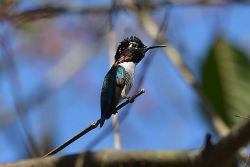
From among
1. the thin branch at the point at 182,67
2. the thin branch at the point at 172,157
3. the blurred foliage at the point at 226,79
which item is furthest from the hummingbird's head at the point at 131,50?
the blurred foliage at the point at 226,79

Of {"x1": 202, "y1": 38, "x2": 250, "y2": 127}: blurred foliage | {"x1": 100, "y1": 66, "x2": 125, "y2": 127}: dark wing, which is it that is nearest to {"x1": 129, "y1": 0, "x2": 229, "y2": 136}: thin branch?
{"x1": 202, "y1": 38, "x2": 250, "y2": 127}: blurred foliage

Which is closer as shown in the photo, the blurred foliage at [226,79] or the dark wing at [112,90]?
the dark wing at [112,90]

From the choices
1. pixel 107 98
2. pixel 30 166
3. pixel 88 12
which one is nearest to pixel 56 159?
pixel 30 166

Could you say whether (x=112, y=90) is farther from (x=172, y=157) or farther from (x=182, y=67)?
(x=182, y=67)

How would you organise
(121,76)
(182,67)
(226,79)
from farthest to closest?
(226,79) → (182,67) → (121,76)

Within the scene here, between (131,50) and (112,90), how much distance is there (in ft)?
0.83

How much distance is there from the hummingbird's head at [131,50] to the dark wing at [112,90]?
111mm

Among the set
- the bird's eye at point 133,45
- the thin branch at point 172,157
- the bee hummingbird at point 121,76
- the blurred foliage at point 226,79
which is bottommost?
the blurred foliage at point 226,79

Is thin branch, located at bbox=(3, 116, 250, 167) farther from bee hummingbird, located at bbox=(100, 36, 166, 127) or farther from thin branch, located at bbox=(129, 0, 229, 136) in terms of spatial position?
thin branch, located at bbox=(129, 0, 229, 136)

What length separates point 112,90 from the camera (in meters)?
2.19

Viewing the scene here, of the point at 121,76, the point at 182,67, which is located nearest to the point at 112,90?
the point at 121,76

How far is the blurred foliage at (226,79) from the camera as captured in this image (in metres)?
3.99

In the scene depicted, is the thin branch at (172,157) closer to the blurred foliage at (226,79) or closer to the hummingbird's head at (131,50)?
the hummingbird's head at (131,50)

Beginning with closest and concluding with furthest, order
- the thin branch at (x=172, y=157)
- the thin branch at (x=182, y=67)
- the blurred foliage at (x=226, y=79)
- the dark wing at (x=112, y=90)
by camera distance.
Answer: the thin branch at (x=172, y=157)
the dark wing at (x=112, y=90)
the thin branch at (x=182, y=67)
the blurred foliage at (x=226, y=79)
